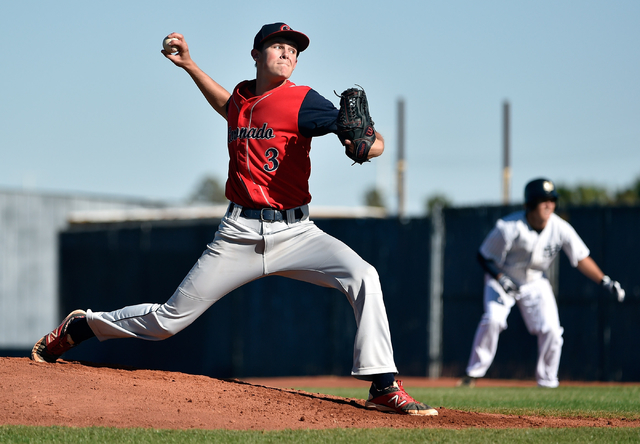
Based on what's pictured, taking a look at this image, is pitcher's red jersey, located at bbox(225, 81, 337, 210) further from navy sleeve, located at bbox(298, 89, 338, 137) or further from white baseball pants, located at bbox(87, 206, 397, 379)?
white baseball pants, located at bbox(87, 206, 397, 379)

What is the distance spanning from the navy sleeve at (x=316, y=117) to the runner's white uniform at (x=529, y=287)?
4.81 m

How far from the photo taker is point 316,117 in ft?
17.5

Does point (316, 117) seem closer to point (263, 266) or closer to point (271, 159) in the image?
point (271, 159)

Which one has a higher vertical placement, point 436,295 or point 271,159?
point 271,159

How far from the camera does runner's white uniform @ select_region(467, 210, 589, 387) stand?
31.6 feet

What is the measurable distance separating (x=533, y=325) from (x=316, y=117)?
536 centimetres

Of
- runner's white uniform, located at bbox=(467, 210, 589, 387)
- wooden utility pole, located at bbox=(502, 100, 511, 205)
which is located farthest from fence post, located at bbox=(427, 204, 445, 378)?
wooden utility pole, located at bbox=(502, 100, 511, 205)

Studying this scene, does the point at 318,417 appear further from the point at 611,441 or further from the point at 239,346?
the point at 239,346

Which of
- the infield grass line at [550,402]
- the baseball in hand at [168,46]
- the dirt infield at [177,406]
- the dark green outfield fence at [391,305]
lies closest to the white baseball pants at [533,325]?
the infield grass line at [550,402]

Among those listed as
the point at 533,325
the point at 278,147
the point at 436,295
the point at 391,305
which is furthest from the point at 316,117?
the point at 391,305

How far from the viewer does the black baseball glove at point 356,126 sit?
16.6 feet

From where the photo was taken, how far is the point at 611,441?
450 cm

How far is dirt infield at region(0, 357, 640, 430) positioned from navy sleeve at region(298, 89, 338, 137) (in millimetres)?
1725

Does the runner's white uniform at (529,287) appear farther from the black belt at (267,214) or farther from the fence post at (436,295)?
the black belt at (267,214)
